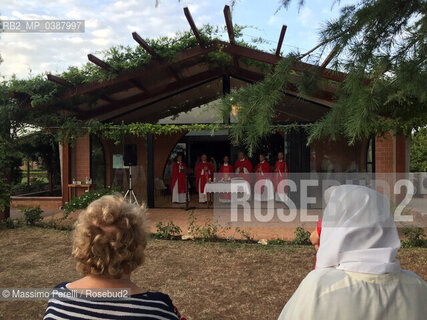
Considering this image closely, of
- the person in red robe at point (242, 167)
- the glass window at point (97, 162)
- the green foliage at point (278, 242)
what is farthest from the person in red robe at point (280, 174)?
the glass window at point (97, 162)

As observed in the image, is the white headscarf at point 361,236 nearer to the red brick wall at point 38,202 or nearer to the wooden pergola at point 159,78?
the wooden pergola at point 159,78

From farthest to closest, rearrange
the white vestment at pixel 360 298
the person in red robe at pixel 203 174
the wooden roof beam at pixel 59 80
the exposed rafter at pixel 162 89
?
the person in red robe at pixel 203 174
the exposed rafter at pixel 162 89
the wooden roof beam at pixel 59 80
the white vestment at pixel 360 298

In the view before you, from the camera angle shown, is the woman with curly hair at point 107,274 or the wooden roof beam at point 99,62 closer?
the woman with curly hair at point 107,274

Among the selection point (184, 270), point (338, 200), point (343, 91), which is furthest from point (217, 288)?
point (338, 200)

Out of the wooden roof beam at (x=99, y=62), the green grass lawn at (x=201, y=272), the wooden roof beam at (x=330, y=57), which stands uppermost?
Answer: the wooden roof beam at (x=99, y=62)

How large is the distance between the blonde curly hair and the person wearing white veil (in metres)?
0.70

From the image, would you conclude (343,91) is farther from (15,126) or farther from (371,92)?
(15,126)

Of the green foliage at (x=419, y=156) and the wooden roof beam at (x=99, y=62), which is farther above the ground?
the wooden roof beam at (x=99, y=62)

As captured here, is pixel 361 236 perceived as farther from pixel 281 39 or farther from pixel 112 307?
pixel 281 39

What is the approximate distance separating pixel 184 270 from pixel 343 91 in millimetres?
3826

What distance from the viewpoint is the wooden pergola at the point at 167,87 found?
8906mm

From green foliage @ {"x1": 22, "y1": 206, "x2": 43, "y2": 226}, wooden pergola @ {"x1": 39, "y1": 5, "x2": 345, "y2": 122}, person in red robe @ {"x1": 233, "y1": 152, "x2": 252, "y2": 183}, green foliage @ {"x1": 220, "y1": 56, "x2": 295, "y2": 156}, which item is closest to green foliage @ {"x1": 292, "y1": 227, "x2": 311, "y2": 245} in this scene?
wooden pergola @ {"x1": 39, "y1": 5, "x2": 345, "y2": 122}

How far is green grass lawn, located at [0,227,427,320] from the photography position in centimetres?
403

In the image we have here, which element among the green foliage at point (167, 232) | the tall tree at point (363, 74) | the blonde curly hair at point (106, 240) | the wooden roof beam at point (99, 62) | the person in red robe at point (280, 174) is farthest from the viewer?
the person in red robe at point (280, 174)
